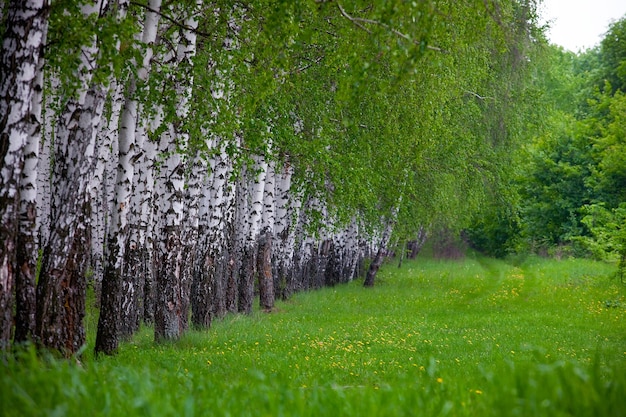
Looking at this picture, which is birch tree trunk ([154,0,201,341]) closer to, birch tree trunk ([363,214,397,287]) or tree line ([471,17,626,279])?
birch tree trunk ([363,214,397,287])

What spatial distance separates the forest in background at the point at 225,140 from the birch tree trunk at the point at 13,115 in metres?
0.02

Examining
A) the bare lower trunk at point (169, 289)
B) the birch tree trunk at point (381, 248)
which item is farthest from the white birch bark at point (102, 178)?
the birch tree trunk at point (381, 248)

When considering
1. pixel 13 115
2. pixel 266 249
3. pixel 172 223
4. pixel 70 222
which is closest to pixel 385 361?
pixel 172 223

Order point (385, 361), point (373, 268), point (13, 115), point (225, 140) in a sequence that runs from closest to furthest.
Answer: point (13, 115) < point (385, 361) < point (225, 140) < point (373, 268)

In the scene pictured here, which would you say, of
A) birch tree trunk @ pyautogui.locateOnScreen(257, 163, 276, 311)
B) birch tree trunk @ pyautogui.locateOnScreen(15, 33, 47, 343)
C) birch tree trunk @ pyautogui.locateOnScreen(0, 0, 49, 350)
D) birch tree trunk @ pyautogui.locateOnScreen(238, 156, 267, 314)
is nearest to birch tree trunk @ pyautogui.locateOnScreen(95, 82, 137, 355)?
birch tree trunk @ pyautogui.locateOnScreen(15, 33, 47, 343)

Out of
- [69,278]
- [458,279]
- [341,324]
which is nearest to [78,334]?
[69,278]

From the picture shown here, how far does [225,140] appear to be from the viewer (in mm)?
16703

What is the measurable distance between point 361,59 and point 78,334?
15.4ft

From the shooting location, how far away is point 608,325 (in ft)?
64.4

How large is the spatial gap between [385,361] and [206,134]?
5366mm

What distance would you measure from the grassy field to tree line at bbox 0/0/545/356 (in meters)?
1.11

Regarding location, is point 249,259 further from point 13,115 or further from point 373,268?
point 373,268

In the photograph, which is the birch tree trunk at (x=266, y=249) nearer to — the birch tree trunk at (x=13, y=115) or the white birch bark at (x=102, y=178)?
the white birch bark at (x=102, y=178)

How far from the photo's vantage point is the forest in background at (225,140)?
926 centimetres
